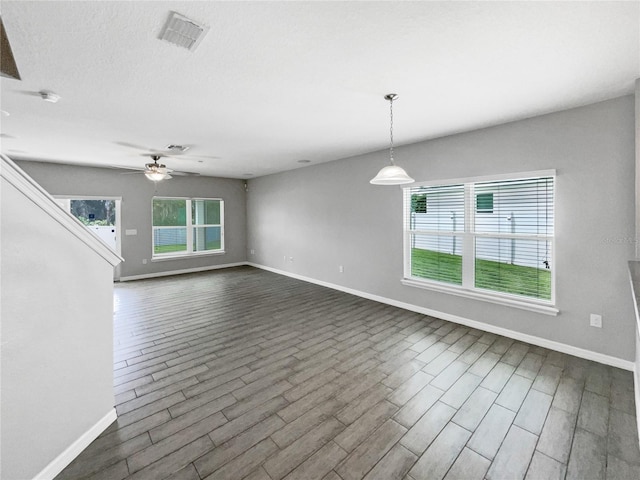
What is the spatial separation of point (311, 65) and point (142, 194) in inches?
255

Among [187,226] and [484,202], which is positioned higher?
[484,202]

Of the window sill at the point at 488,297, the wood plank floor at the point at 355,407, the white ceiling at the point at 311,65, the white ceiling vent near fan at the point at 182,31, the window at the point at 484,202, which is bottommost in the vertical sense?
the wood plank floor at the point at 355,407

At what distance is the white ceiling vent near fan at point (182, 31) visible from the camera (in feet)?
5.43

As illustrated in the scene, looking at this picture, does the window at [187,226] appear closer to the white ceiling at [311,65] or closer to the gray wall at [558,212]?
the white ceiling at [311,65]

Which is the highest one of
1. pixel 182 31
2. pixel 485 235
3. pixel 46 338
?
pixel 182 31

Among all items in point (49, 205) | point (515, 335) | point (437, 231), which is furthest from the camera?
point (437, 231)

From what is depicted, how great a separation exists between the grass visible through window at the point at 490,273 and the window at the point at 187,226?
6078 millimetres

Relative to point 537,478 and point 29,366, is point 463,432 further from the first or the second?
point 29,366

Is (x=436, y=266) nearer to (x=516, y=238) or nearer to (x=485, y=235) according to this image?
(x=485, y=235)

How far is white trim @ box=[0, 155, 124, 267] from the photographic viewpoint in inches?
53.4

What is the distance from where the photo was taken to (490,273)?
3779mm

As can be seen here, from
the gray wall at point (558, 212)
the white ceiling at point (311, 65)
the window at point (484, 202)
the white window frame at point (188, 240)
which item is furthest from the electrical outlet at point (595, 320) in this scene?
the white window frame at point (188, 240)

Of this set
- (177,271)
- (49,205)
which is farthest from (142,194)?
(49,205)

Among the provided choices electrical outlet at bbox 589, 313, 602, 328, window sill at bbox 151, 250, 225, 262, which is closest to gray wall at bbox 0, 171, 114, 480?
electrical outlet at bbox 589, 313, 602, 328
